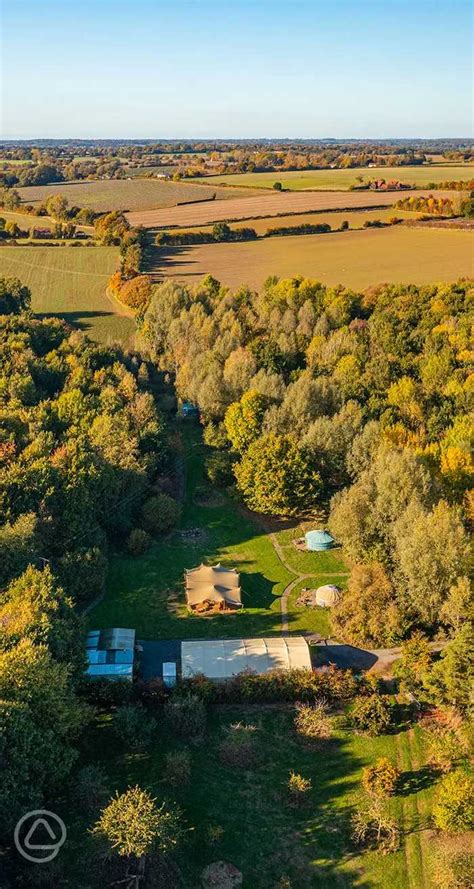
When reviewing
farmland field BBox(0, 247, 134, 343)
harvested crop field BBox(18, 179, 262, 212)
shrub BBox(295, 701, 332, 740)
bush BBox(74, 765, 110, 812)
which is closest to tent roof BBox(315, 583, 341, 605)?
shrub BBox(295, 701, 332, 740)

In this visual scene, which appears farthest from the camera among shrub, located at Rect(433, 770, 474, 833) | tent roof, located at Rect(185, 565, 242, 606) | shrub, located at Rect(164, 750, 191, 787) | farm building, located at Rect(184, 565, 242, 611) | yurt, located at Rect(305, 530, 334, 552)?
yurt, located at Rect(305, 530, 334, 552)

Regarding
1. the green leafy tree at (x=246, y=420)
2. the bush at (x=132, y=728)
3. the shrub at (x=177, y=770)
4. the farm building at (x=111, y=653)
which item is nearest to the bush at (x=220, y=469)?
the green leafy tree at (x=246, y=420)

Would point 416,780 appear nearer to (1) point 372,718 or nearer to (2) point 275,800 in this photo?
(1) point 372,718

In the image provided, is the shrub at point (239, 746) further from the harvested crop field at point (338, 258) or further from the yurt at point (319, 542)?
the harvested crop field at point (338, 258)

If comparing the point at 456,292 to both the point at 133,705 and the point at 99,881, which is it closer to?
the point at 133,705

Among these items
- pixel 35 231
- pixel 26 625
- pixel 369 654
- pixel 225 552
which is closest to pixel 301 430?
pixel 225 552

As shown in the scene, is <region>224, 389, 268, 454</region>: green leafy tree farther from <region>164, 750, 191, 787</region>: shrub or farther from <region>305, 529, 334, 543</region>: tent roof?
<region>164, 750, 191, 787</region>: shrub
